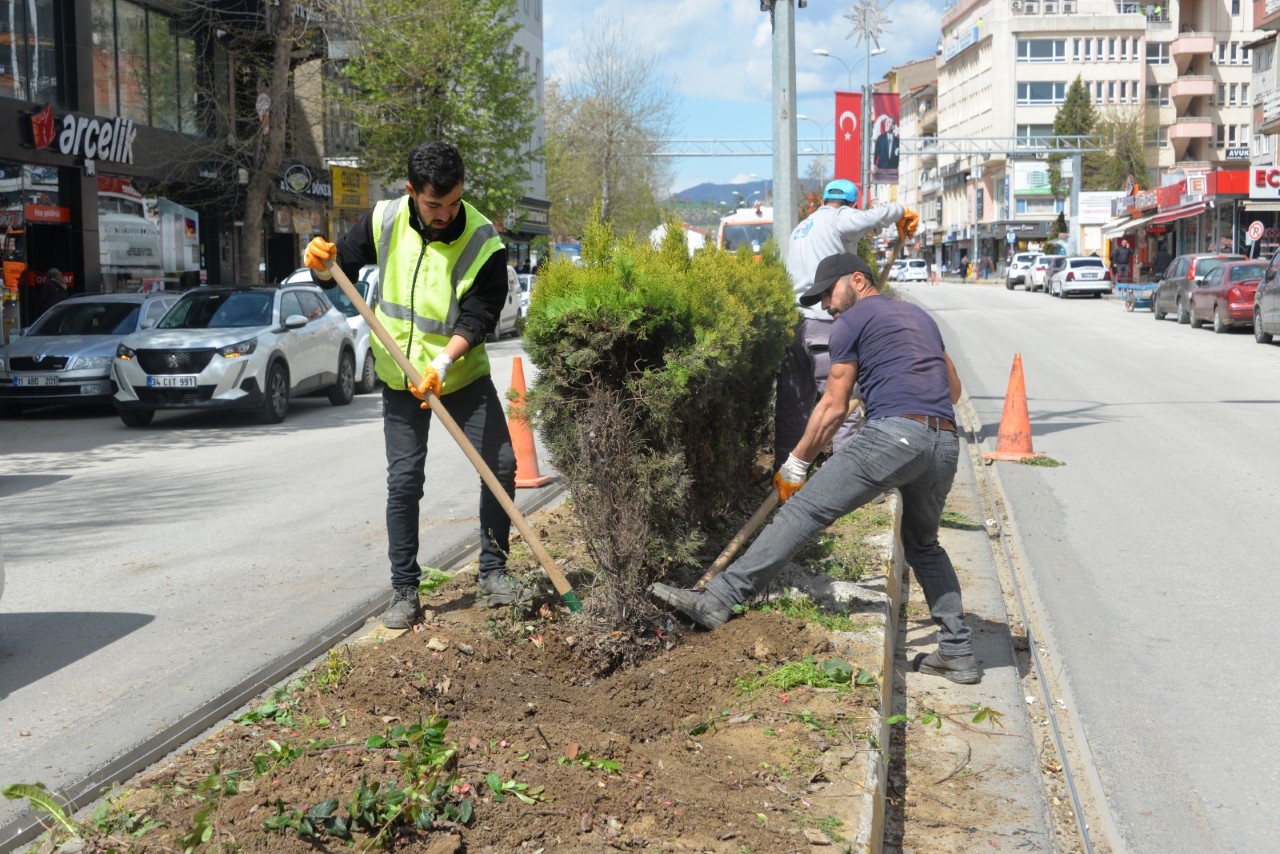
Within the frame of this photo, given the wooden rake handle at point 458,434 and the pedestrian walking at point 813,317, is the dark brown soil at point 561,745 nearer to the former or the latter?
the wooden rake handle at point 458,434

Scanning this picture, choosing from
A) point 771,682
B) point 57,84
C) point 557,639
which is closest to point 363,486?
point 557,639

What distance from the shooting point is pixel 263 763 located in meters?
3.88

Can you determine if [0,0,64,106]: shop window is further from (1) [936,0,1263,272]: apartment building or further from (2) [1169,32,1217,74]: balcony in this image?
(2) [1169,32,1217,74]: balcony

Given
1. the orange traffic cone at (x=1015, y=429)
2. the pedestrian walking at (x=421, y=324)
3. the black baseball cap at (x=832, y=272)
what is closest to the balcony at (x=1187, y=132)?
the orange traffic cone at (x=1015, y=429)

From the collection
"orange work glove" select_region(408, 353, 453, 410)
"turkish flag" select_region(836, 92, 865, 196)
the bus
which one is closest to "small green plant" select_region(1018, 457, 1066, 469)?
"orange work glove" select_region(408, 353, 453, 410)

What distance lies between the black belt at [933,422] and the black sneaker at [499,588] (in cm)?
179

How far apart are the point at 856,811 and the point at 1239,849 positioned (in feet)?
4.41

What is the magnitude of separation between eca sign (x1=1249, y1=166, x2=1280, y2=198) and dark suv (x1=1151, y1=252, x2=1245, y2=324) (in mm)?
11893

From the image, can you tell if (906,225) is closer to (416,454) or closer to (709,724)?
(416,454)

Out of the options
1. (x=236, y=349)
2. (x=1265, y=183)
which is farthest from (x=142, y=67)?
(x=1265, y=183)

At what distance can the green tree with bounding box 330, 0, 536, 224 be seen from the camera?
2956 centimetres

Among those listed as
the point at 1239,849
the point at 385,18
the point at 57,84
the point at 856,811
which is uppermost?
the point at 385,18

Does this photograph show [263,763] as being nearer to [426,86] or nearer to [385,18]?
[385,18]

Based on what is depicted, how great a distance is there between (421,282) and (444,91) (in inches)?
1027
